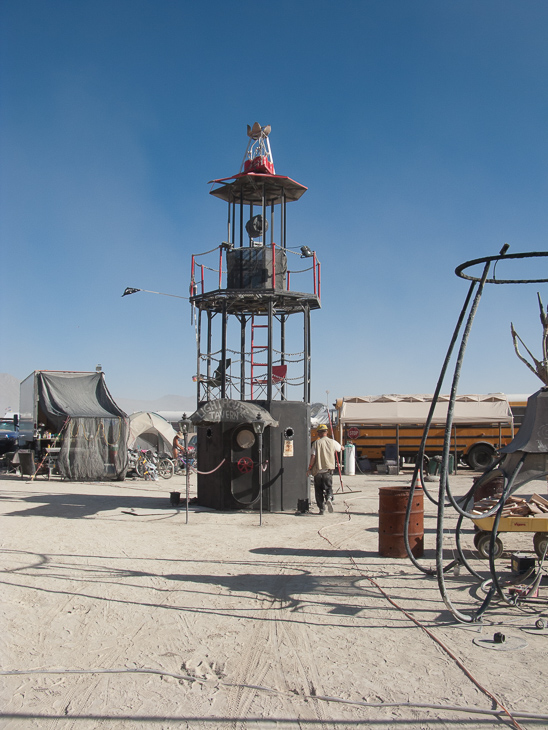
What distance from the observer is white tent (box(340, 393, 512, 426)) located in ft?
92.3

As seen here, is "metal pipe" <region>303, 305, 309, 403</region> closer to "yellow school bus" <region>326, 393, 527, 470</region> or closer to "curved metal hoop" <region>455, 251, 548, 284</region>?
"curved metal hoop" <region>455, 251, 548, 284</region>

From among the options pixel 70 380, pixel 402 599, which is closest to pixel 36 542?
pixel 402 599

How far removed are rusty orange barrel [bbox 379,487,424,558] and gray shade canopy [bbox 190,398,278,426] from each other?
4.77m

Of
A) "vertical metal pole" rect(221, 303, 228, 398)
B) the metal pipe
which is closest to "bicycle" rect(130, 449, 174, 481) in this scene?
"vertical metal pole" rect(221, 303, 228, 398)

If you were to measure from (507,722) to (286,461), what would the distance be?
10.8m

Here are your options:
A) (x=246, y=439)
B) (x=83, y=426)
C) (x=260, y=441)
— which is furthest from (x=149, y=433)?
(x=260, y=441)

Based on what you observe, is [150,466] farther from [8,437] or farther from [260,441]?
[260,441]

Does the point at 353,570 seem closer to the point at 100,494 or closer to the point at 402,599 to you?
the point at 402,599

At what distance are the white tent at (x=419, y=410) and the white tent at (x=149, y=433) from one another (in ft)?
29.9

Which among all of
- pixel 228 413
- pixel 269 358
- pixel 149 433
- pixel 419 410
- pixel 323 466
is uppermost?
pixel 269 358

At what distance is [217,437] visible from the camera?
49.3ft

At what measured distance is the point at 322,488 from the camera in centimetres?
1461

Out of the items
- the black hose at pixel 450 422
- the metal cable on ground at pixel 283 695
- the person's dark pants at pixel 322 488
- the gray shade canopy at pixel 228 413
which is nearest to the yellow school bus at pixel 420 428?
the person's dark pants at pixel 322 488

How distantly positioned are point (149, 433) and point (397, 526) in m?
25.0
